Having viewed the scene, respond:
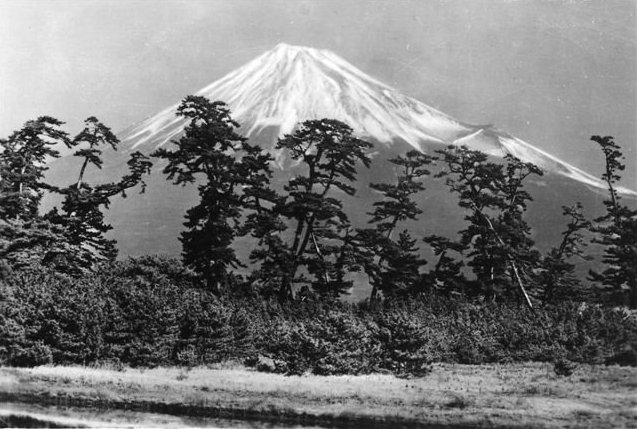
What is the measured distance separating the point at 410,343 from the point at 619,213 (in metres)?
12.4

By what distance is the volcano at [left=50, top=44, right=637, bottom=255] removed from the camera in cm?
11250

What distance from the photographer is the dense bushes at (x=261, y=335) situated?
18.3m

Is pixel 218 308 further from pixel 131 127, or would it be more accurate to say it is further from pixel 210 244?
pixel 131 127

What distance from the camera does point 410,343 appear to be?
1848 cm

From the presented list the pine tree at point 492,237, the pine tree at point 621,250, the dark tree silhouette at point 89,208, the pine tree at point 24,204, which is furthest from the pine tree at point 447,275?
the pine tree at point 24,204

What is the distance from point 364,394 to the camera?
52.5 ft

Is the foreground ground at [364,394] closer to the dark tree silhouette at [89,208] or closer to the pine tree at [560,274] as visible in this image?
the dark tree silhouette at [89,208]

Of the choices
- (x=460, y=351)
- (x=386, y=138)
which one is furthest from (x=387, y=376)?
(x=386, y=138)

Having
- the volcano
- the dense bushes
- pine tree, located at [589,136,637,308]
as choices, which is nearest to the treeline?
pine tree, located at [589,136,637,308]

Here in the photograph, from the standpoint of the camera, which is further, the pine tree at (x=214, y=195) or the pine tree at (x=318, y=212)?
Result: the pine tree at (x=318, y=212)

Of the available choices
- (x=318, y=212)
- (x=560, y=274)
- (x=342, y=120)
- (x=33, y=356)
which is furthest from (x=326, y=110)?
(x=33, y=356)

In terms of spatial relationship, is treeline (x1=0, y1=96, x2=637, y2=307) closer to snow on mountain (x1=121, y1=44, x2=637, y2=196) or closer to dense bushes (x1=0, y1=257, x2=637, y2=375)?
dense bushes (x1=0, y1=257, x2=637, y2=375)

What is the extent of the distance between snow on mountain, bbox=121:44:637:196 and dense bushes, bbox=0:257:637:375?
3978 inches

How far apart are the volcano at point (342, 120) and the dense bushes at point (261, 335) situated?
251ft
